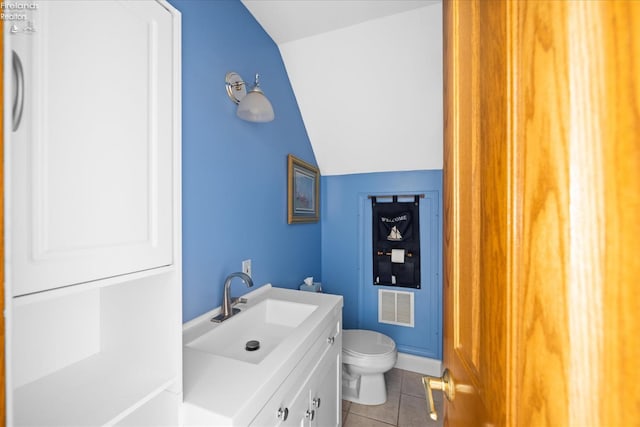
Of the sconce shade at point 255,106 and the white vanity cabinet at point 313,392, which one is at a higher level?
the sconce shade at point 255,106

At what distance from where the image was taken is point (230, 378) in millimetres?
825

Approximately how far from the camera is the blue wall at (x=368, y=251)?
2330mm

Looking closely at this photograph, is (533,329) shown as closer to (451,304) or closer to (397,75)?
(451,304)

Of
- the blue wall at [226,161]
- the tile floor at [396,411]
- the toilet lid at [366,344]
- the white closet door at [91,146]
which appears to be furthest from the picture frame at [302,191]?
the tile floor at [396,411]

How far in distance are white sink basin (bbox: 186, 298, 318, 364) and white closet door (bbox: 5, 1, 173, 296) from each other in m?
0.60

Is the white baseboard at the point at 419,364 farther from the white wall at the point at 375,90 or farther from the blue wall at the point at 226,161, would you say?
the white wall at the point at 375,90

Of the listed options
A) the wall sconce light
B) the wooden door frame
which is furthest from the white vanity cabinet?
the wall sconce light

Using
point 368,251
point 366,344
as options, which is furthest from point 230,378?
point 368,251

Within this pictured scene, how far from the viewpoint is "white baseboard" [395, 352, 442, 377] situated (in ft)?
7.54

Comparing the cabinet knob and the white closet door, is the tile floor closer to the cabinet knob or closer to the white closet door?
the cabinet knob

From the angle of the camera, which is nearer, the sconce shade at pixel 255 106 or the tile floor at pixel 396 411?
the sconce shade at pixel 255 106

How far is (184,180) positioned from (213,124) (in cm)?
34

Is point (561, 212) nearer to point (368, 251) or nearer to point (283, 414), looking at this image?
point (283, 414)

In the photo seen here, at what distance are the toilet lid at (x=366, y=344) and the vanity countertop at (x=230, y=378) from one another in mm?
839
